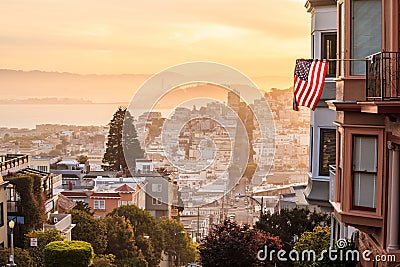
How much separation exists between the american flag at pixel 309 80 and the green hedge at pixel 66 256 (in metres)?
14.4

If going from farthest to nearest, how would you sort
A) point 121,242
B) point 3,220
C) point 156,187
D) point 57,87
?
point 57,87, point 156,187, point 121,242, point 3,220

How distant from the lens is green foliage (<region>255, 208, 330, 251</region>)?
1998 cm

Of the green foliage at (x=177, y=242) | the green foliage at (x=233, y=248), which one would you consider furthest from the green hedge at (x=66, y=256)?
the green foliage at (x=177, y=242)

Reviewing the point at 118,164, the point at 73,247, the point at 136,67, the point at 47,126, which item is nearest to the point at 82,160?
the point at 47,126

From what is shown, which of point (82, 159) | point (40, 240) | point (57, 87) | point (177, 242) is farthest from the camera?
point (57, 87)

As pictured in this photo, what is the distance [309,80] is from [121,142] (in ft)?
148

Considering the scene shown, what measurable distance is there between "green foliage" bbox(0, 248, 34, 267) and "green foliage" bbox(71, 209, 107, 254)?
7.49 meters

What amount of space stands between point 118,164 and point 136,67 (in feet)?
28.3

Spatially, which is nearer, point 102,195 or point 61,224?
point 61,224

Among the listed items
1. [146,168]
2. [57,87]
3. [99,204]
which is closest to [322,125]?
[146,168]

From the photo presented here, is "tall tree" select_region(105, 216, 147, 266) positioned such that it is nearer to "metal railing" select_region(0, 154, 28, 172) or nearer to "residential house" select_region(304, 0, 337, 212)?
"metal railing" select_region(0, 154, 28, 172)

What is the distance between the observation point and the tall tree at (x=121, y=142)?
2084 inches

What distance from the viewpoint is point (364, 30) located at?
10.1 meters

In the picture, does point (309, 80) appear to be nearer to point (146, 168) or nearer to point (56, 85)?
point (146, 168)
